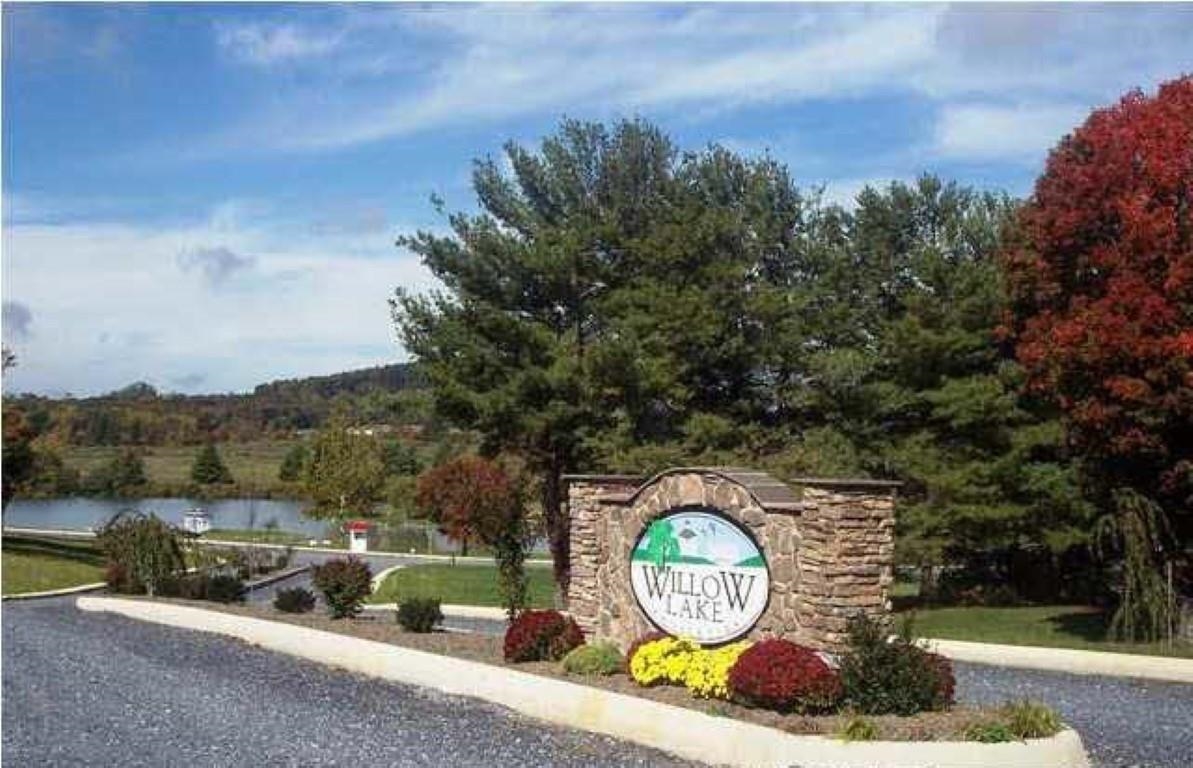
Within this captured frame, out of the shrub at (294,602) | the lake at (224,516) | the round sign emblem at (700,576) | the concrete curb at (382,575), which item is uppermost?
the round sign emblem at (700,576)

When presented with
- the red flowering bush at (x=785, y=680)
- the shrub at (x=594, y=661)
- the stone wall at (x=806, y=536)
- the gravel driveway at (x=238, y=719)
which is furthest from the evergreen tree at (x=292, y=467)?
the red flowering bush at (x=785, y=680)

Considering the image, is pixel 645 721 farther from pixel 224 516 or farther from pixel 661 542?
pixel 224 516

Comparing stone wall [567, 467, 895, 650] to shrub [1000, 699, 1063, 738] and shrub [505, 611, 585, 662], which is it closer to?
shrub [505, 611, 585, 662]

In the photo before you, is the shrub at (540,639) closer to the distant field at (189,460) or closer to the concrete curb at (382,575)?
the concrete curb at (382,575)

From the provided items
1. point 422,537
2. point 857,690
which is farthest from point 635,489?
point 422,537

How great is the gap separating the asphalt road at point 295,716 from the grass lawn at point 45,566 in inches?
410

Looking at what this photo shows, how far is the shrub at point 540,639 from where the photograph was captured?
12.9m

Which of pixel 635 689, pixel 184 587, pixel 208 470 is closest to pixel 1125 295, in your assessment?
pixel 635 689

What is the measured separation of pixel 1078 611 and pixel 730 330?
25.6 feet

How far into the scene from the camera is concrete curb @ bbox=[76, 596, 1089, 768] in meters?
8.45

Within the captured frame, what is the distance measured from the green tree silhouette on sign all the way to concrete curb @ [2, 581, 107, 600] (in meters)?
15.3

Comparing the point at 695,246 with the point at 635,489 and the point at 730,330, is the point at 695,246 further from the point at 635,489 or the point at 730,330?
the point at 635,489

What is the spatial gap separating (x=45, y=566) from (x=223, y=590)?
10026 mm

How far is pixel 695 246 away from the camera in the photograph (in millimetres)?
24156
